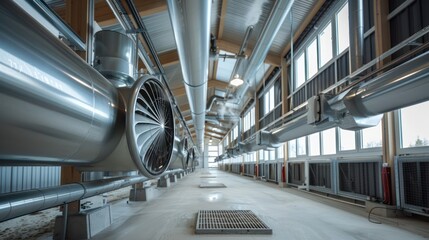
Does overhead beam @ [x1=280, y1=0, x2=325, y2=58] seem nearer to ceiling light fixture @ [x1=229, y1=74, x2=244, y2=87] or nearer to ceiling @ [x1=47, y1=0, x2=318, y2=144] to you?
Result: ceiling @ [x1=47, y1=0, x2=318, y2=144]

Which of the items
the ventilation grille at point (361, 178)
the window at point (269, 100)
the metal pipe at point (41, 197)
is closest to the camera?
the metal pipe at point (41, 197)

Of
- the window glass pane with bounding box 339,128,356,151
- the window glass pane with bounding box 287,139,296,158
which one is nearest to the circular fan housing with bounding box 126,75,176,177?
the window glass pane with bounding box 339,128,356,151

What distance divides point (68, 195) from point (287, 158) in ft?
23.5

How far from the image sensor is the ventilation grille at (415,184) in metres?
3.25

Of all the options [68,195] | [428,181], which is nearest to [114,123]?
[68,195]

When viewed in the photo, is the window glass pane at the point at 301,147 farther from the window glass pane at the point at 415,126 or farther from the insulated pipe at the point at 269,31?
the window glass pane at the point at 415,126

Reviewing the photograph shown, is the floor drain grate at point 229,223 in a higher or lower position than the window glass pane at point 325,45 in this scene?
lower

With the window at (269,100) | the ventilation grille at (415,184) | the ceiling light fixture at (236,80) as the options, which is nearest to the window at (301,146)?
the ceiling light fixture at (236,80)

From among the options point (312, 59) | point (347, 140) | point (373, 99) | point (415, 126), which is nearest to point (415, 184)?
point (415, 126)

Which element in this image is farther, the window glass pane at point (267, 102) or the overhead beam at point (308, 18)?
the window glass pane at point (267, 102)

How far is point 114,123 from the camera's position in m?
1.82

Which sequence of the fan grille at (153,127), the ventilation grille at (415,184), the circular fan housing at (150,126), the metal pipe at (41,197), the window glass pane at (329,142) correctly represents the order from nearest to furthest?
the metal pipe at (41,197) < the circular fan housing at (150,126) < the fan grille at (153,127) < the ventilation grille at (415,184) < the window glass pane at (329,142)

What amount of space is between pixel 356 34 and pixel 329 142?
2.77 meters

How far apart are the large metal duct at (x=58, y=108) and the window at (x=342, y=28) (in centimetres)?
452
